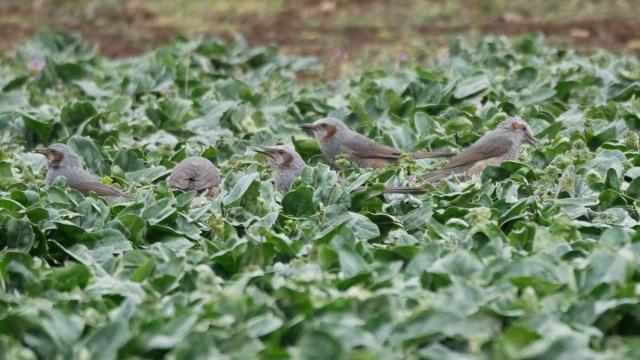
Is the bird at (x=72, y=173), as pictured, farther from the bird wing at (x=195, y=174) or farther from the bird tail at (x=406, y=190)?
the bird tail at (x=406, y=190)

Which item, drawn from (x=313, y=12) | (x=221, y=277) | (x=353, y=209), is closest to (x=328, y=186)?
(x=353, y=209)

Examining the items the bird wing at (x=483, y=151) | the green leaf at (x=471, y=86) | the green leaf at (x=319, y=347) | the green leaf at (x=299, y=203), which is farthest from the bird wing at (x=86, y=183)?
the green leaf at (x=471, y=86)

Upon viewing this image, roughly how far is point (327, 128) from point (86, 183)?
7.60 feet

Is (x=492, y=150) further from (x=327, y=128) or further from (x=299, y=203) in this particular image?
(x=299, y=203)

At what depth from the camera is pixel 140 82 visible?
10430mm

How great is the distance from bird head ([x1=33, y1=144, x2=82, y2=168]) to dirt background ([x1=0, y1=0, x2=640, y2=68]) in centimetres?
650

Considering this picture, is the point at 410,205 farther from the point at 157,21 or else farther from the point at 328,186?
the point at 157,21

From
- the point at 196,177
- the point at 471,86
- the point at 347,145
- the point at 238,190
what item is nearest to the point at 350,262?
the point at 238,190

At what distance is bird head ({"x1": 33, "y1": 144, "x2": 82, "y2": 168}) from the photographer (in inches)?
301

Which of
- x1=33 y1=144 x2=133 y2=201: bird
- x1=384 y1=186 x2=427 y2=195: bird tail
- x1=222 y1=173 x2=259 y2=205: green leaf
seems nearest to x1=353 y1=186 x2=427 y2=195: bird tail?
x1=384 y1=186 x2=427 y2=195: bird tail

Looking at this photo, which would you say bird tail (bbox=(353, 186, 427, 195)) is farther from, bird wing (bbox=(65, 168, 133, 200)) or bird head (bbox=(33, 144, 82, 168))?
bird head (bbox=(33, 144, 82, 168))

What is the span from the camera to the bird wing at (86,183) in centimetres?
695

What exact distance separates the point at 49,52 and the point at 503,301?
10442mm

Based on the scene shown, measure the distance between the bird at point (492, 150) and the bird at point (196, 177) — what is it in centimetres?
163
